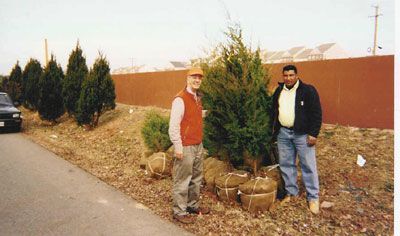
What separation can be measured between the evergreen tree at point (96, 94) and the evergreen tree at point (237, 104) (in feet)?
29.2

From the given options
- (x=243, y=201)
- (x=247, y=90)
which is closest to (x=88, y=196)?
(x=243, y=201)

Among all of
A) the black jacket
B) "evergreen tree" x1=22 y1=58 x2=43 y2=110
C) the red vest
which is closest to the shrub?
the red vest

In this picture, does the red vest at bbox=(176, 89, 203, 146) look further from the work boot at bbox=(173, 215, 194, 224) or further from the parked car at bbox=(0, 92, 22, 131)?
the parked car at bbox=(0, 92, 22, 131)

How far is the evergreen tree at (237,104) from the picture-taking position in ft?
18.1

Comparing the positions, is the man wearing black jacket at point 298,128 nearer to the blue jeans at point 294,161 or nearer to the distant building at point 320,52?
the blue jeans at point 294,161

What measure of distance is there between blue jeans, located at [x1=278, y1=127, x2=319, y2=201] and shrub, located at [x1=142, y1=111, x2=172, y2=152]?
3464 millimetres

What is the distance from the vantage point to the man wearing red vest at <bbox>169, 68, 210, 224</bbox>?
466 cm

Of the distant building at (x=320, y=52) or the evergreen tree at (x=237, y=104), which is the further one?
the distant building at (x=320, y=52)

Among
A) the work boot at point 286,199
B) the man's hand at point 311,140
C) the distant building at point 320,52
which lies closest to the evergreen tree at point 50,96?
the work boot at point 286,199

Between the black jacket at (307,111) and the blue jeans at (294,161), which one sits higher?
the black jacket at (307,111)

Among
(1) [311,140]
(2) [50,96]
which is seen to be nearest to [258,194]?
(1) [311,140]

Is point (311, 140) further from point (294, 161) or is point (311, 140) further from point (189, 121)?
point (189, 121)

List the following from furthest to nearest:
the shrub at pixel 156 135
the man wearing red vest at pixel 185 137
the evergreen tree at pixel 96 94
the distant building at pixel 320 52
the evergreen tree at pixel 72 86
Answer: the distant building at pixel 320 52
the evergreen tree at pixel 72 86
the evergreen tree at pixel 96 94
the shrub at pixel 156 135
the man wearing red vest at pixel 185 137

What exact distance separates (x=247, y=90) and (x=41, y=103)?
1308cm
